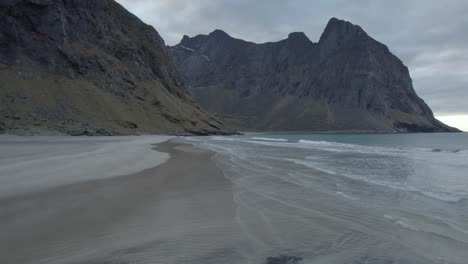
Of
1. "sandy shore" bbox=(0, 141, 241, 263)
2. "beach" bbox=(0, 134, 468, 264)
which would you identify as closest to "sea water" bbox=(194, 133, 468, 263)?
"beach" bbox=(0, 134, 468, 264)

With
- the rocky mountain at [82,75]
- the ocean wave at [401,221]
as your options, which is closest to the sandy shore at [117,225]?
the ocean wave at [401,221]

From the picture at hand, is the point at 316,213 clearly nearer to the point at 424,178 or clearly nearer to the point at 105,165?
the point at 424,178

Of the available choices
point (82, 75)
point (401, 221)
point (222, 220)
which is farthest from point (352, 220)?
point (82, 75)

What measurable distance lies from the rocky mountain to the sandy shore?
55302mm

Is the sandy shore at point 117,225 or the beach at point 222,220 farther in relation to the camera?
the beach at point 222,220

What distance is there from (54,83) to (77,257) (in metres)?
111

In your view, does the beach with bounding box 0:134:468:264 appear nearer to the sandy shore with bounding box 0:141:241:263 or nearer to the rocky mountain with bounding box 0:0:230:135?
the sandy shore with bounding box 0:141:241:263

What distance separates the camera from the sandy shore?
690 centimetres

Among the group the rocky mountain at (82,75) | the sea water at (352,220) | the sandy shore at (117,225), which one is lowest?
the sandy shore at (117,225)

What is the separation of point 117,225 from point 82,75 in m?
121

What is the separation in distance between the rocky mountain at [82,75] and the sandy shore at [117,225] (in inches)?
2177

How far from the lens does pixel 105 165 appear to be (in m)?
22.6

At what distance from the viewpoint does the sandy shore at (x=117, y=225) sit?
22.6ft

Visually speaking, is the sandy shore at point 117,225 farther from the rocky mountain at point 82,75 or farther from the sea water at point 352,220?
the rocky mountain at point 82,75
